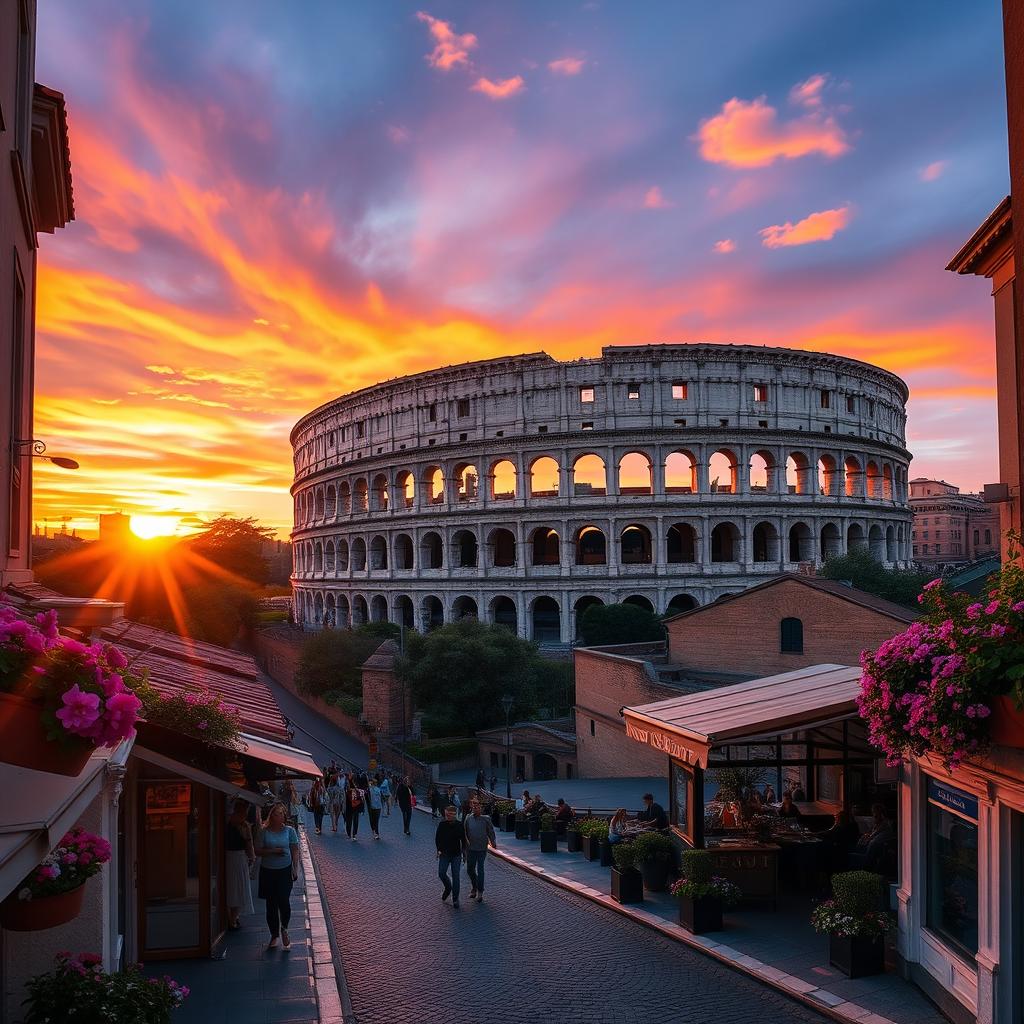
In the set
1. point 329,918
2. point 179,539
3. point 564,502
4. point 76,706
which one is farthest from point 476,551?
point 76,706

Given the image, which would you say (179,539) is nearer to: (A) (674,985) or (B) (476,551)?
(B) (476,551)

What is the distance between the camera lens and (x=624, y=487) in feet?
185

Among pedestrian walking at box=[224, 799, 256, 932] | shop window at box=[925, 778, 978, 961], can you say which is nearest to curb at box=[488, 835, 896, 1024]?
shop window at box=[925, 778, 978, 961]

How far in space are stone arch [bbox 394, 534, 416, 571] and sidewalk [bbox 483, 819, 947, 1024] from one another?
51351 millimetres

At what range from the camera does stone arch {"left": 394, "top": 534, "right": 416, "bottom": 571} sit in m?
63.8

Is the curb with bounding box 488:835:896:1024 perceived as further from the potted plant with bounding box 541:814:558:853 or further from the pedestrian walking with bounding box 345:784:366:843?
the pedestrian walking with bounding box 345:784:366:843

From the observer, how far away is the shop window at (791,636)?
30.8m

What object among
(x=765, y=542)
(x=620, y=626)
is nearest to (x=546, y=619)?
(x=620, y=626)

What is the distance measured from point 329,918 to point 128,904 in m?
3.62

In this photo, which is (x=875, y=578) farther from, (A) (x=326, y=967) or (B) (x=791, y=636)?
(A) (x=326, y=967)

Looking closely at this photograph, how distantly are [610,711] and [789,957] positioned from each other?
71.9 ft

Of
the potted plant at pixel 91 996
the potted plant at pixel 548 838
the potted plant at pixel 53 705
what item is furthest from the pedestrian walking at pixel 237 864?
the potted plant at pixel 548 838

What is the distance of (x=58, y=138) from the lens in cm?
1002

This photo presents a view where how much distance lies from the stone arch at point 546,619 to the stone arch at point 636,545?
5571mm
